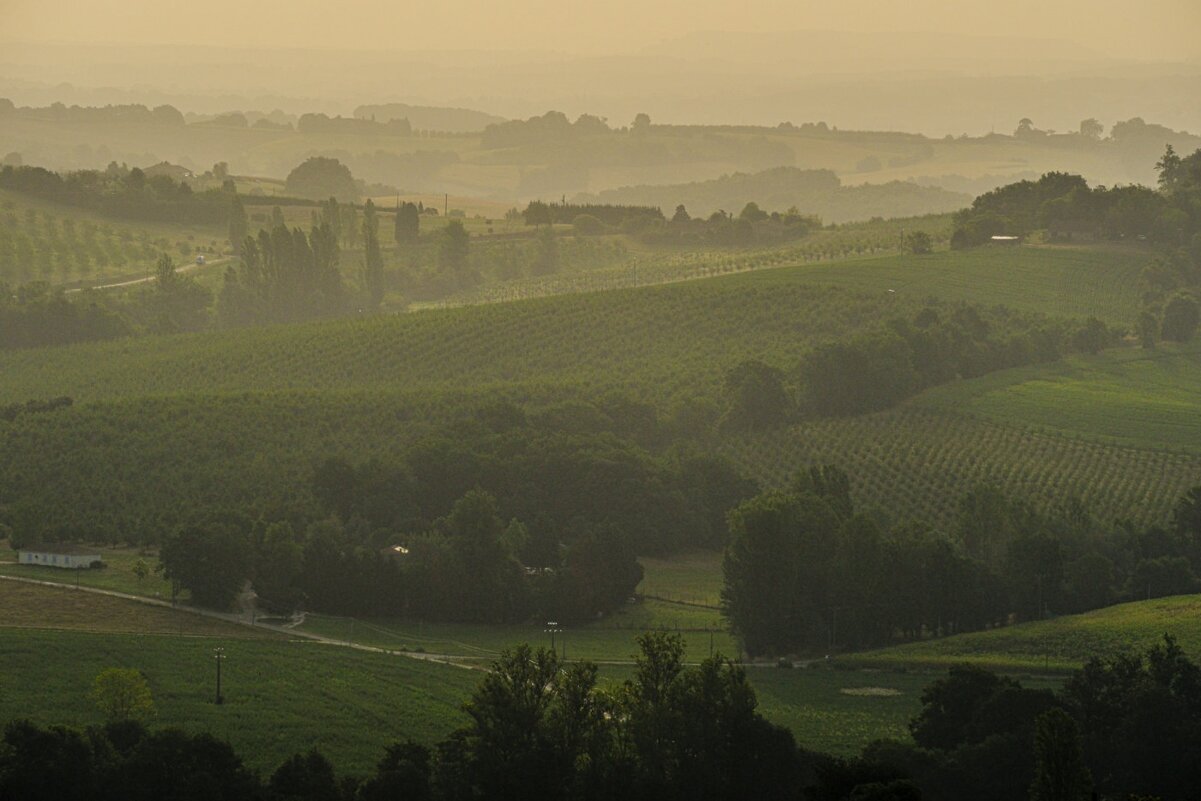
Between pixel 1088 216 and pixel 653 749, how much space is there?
82059 millimetres

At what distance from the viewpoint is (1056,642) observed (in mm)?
56281

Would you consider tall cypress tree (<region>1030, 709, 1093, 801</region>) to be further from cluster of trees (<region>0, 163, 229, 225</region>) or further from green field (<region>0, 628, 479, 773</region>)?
cluster of trees (<region>0, 163, 229, 225</region>)

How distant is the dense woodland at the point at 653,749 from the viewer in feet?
136

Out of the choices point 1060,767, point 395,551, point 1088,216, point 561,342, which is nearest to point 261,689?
point 395,551

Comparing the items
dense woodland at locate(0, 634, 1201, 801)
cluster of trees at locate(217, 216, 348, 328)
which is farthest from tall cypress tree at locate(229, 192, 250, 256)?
dense woodland at locate(0, 634, 1201, 801)

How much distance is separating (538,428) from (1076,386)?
24578mm

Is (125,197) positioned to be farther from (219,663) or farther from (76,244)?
(219,663)

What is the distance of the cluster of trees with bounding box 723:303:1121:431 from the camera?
83.7 m

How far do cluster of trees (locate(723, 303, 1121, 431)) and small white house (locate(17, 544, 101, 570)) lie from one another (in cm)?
2867

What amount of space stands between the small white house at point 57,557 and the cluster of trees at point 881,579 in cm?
1933

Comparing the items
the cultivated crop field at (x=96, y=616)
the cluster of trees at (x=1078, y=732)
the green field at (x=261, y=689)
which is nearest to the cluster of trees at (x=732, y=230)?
the cultivated crop field at (x=96, y=616)

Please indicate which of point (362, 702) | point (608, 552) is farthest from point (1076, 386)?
point (362, 702)

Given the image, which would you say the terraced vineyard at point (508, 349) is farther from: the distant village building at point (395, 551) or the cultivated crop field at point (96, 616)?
the cultivated crop field at point (96, 616)

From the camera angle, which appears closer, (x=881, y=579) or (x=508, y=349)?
(x=881, y=579)
